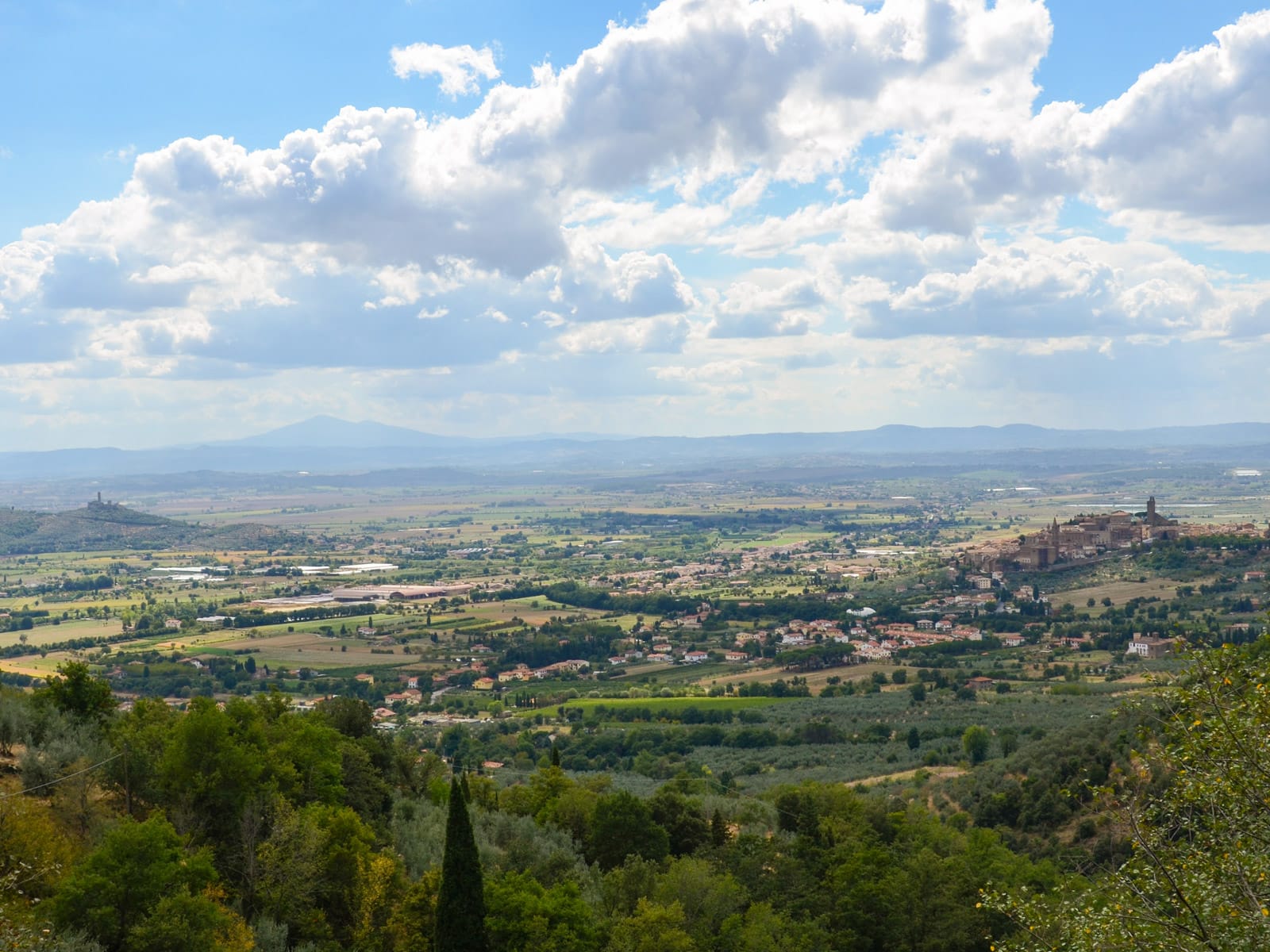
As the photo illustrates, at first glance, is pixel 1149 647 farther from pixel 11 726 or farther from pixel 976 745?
→ pixel 11 726

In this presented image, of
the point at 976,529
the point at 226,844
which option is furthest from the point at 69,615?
the point at 976,529

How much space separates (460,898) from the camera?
21.9 meters

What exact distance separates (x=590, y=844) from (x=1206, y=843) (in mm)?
21857

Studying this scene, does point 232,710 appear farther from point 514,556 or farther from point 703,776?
point 514,556

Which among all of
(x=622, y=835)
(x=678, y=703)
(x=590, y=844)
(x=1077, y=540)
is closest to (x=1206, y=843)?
(x=622, y=835)

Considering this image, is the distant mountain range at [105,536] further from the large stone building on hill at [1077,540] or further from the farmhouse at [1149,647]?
the farmhouse at [1149,647]

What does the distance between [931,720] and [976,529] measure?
435 feet

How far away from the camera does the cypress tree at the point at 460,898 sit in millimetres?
21703

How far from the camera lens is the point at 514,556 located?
170 m

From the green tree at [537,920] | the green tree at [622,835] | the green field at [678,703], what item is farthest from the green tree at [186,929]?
the green field at [678,703]

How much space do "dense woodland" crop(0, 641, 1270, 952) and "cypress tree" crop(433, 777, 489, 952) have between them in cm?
10

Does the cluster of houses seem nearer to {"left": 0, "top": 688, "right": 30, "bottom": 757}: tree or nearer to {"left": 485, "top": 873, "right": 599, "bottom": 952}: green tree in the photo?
{"left": 485, "top": 873, "right": 599, "bottom": 952}: green tree

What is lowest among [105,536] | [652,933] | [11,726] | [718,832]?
[718,832]

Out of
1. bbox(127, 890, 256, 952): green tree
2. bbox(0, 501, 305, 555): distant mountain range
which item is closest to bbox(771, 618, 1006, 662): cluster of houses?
bbox(127, 890, 256, 952): green tree
